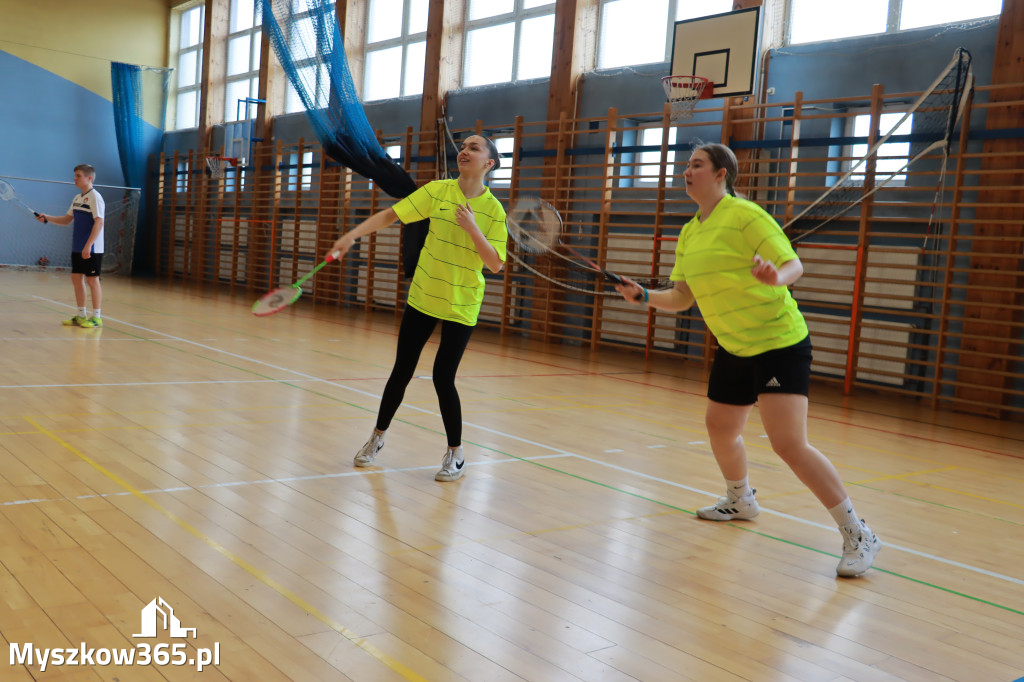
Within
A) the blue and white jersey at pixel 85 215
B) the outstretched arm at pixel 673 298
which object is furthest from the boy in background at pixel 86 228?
the outstretched arm at pixel 673 298

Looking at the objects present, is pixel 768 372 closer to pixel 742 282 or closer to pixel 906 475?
pixel 742 282

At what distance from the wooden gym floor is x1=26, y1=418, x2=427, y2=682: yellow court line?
0.01 m

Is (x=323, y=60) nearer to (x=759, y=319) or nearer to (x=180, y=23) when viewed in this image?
(x=759, y=319)

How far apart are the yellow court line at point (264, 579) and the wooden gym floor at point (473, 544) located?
0.03 ft

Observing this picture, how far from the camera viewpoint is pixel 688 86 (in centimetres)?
884

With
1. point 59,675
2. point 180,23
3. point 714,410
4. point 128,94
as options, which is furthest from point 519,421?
point 180,23

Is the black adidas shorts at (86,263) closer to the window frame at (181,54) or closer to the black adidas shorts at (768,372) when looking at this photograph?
the black adidas shorts at (768,372)

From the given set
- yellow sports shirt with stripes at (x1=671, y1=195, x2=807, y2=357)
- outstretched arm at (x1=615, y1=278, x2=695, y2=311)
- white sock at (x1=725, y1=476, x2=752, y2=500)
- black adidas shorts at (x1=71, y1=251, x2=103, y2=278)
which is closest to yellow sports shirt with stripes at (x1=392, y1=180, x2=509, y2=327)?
outstretched arm at (x1=615, y1=278, x2=695, y2=311)

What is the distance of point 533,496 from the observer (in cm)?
370

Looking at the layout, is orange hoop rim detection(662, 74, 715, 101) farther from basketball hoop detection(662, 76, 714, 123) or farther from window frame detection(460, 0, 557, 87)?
window frame detection(460, 0, 557, 87)

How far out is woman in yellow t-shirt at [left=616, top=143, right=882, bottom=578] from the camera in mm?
2838

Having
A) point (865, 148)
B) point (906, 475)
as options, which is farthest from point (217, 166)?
point (906, 475)

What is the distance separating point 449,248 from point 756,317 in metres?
1.37

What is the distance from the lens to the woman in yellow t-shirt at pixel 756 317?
9.31 ft
